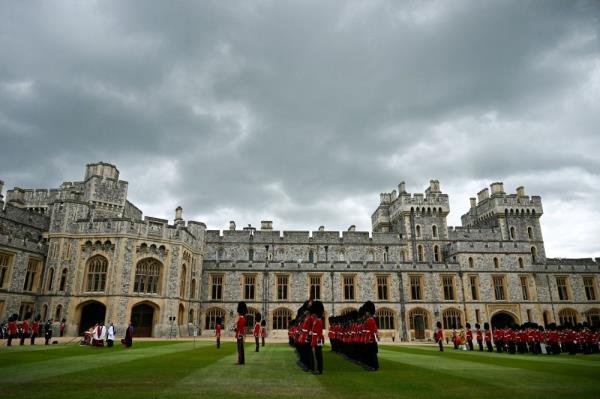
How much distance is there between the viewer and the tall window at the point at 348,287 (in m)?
39.8

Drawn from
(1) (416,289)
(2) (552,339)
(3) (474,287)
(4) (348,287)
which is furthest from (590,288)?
(2) (552,339)

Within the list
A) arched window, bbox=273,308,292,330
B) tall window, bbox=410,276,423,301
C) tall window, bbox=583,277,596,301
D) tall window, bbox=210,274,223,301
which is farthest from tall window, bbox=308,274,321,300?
tall window, bbox=583,277,596,301

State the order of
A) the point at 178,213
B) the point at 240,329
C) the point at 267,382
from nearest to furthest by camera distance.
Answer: the point at 267,382, the point at 240,329, the point at 178,213

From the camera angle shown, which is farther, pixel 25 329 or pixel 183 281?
pixel 183 281

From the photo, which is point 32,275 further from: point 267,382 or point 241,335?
point 267,382

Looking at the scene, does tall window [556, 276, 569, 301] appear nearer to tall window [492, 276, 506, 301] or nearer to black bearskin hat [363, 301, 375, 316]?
tall window [492, 276, 506, 301]

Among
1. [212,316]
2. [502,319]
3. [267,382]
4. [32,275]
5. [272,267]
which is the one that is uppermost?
[272,267]

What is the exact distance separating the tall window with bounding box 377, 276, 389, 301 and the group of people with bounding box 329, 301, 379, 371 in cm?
2368

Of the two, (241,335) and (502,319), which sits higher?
(502,319)

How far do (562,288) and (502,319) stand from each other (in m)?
7.53

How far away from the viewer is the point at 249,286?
39750 mm

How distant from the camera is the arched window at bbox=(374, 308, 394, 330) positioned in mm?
39175

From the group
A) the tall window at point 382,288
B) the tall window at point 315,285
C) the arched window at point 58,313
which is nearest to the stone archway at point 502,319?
the tall window at point 382,288

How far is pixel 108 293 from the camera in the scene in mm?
30109
